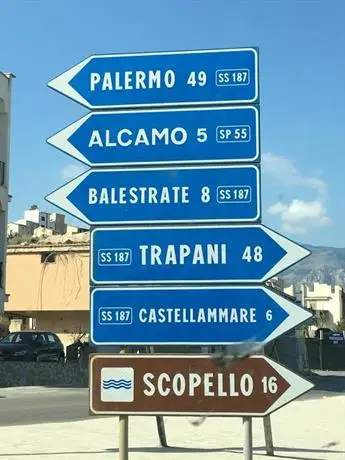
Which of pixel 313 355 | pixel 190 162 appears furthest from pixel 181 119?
pixel 313 355

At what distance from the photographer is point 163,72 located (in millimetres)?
6500

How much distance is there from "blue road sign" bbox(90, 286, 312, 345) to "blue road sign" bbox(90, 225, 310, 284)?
11 centimetres

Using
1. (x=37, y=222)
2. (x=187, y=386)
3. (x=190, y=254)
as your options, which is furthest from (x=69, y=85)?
(x=37, y=222)

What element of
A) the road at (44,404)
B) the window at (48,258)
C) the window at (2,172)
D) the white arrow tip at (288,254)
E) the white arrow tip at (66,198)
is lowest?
the road at (44,404)

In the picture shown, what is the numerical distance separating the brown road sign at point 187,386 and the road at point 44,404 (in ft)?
20.9

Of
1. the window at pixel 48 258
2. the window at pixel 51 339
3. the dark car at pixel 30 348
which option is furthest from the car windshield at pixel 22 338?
the window at pixel 48 258

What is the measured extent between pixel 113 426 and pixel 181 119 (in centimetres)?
652

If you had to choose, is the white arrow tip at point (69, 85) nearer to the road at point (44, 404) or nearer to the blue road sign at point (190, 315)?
the blue road sign at point (190, 315)

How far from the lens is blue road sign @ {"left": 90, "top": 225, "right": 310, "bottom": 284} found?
20.4 feet

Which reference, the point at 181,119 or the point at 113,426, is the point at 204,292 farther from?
the point at 113,426

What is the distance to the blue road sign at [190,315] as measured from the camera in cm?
616

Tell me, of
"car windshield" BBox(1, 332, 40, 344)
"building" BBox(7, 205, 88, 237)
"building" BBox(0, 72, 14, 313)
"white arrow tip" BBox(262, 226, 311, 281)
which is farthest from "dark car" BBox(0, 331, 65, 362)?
"building" BBox(7, 205, 88, 237)

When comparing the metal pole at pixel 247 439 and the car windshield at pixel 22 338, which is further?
the car windshield at pixel 22 338

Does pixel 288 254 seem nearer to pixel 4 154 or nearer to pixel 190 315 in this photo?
pixel 190 315
